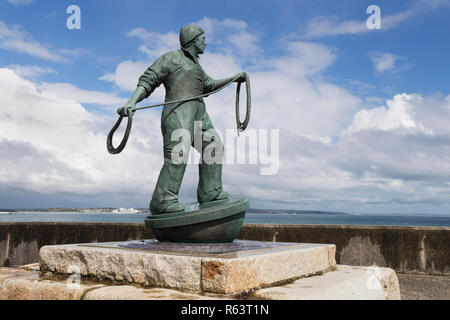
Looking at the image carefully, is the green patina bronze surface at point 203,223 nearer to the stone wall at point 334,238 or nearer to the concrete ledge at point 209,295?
the concrete ledge at point 209,295

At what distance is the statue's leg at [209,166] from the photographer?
5094 mm

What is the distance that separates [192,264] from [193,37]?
2939mm

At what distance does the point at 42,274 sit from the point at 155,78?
104 inches

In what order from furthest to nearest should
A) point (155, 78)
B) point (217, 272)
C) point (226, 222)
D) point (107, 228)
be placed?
point (107, 228) < point (155, 78) < point (226, 222) < point (217, 272)

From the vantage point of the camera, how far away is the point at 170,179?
15.6 ft

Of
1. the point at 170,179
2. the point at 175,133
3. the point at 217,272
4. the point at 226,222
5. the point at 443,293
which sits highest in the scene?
the point at 175,133

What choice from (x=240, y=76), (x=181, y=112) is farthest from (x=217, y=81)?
(x=181, y=112)

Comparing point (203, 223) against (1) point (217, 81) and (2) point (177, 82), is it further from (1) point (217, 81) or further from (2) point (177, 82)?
(1) point (217, 81)

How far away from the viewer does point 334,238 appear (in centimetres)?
689
